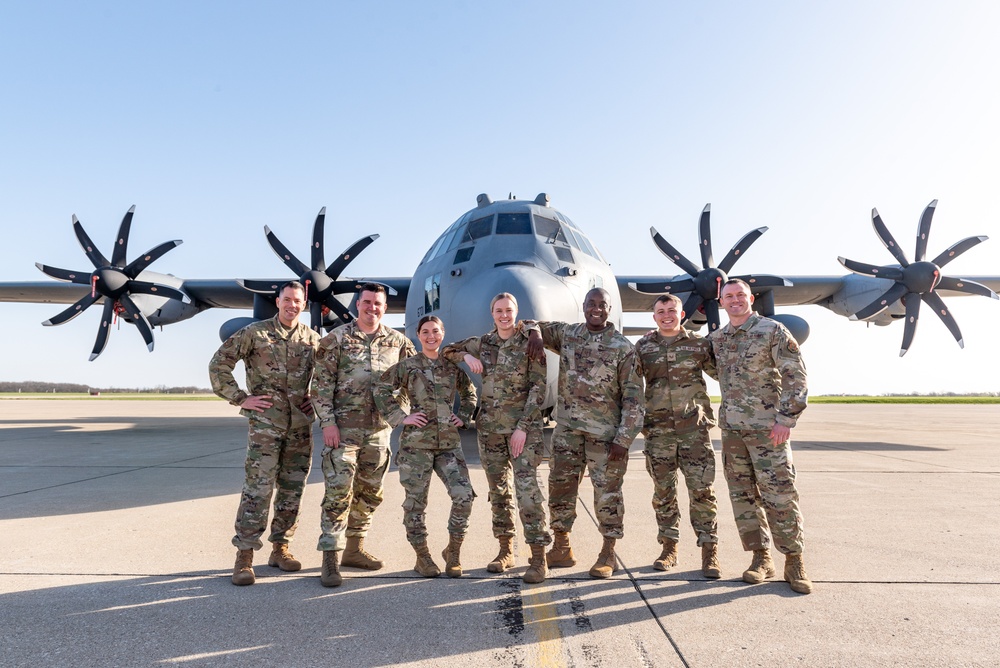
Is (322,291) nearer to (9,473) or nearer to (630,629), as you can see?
(9,473)

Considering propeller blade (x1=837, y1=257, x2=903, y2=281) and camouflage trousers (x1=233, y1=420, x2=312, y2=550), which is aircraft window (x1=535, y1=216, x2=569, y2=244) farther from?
propeller blade (x1=837, y1=257, x2=903, y2=281)

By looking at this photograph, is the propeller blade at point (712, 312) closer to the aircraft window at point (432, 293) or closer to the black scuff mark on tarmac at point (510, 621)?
the aircraft window at point (432, 293)

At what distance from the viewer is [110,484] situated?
7133mm

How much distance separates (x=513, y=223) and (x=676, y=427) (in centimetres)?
561

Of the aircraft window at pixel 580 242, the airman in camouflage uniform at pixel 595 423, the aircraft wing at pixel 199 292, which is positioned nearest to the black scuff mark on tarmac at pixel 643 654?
the airman in camouflage uniform at pixel 595 423

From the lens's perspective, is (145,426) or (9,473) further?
(145,426)

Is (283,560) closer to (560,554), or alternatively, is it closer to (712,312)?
(560,554)

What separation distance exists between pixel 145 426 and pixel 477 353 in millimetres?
16819

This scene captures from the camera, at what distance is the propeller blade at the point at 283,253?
1454 cm

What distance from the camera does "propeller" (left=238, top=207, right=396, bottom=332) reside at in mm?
14424

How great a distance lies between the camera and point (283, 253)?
14555mm

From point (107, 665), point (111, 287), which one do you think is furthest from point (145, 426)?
point (107, 665)

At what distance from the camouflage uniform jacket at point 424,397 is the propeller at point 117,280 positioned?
12994 mm

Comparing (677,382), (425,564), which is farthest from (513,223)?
(425,564)
